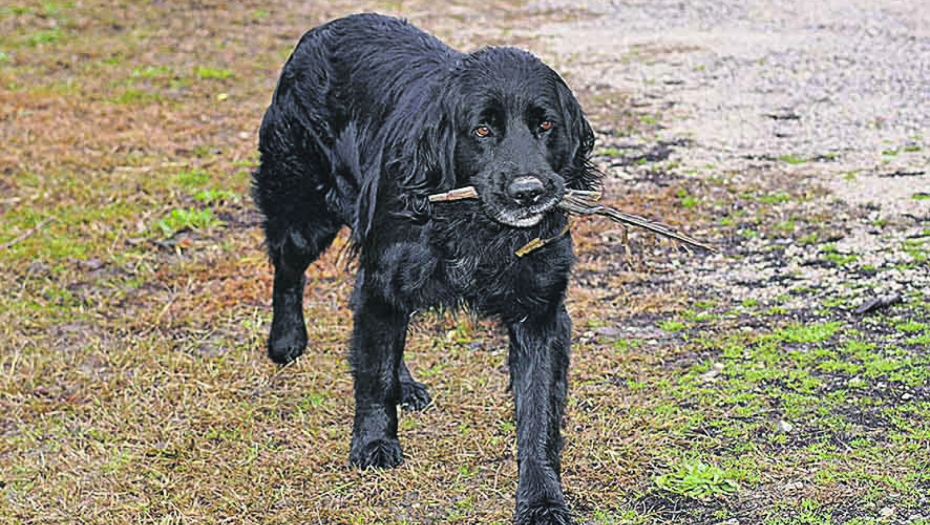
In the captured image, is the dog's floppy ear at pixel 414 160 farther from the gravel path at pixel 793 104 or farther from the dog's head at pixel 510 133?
the gravel path at pixel 793 104

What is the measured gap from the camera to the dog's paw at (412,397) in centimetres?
506

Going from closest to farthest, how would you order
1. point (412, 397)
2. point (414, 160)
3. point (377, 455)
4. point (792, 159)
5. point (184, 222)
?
1. point (414, 160)
2. point (377, 455)
3. point (412, 397)
4. point (184, 222)
5. point (792, 159)

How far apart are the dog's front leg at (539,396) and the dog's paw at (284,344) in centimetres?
160

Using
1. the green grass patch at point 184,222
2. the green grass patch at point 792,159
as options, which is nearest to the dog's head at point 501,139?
the green grass patch at point 184,222

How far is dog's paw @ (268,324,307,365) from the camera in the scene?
A: 5551mm

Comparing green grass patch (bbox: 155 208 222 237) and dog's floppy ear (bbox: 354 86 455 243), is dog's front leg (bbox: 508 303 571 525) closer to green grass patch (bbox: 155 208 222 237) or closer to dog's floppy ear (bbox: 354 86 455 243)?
dog's floppy ear (bbox: 354 86 455 243)

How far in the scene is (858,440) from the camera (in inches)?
176

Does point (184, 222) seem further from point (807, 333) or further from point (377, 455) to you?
point (807, 333)

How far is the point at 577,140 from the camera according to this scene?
4113 millimetres

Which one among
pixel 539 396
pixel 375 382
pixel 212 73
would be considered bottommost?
pixel 212 73

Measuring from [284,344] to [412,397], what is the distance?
2.71 feet

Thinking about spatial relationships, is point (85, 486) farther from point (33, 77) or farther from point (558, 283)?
point (33, 77)

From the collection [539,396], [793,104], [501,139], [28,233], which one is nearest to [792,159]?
[793,104]

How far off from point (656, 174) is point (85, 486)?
473 cm
